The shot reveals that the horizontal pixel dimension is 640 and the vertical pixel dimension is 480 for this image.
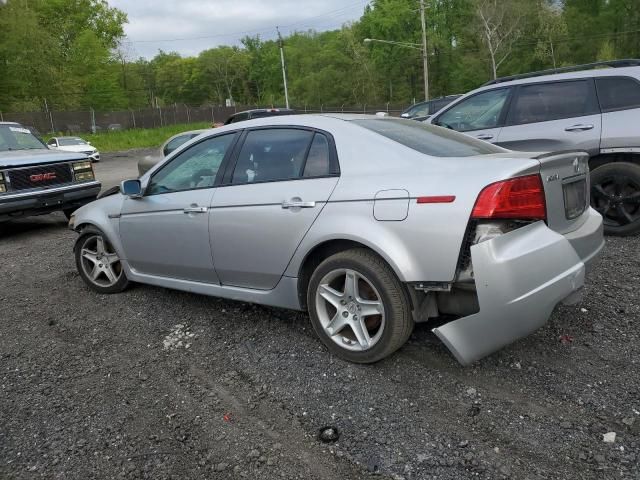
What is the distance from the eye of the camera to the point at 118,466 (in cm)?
249

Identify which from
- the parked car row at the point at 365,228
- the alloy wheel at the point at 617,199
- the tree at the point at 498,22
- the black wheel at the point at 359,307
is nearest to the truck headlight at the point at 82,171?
the parked car row at the point at 365,228

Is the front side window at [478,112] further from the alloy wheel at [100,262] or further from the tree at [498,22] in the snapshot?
the tree at [498,22]

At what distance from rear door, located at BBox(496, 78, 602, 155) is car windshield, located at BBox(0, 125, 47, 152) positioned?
24.6ft

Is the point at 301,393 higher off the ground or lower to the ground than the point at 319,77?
lower

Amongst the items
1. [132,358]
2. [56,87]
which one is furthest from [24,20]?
[132,358]

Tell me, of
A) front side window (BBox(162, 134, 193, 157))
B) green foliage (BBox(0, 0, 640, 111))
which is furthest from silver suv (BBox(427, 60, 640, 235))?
green foliage (BBox(0, 0, 640, 111))

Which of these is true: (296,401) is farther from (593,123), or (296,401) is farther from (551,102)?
(551,102)

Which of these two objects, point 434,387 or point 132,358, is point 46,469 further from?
point 434,387

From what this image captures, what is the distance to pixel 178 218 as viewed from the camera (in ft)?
13.2

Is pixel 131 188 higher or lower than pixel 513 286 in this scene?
higher

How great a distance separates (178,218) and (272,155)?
0.95 m

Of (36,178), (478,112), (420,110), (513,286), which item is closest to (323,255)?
(513,286)

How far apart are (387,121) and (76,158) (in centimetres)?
641

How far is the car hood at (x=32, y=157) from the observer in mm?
7414
